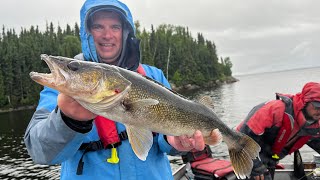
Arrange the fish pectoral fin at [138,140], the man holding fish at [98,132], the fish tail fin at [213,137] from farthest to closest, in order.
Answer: the fish tail fin at [213,137] < the fish pectoral fin at [138,140] < the man holding fish at [98,132]

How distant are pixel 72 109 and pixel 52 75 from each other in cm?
31

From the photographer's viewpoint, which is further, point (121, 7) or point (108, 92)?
point (121, 7)

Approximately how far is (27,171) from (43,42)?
81113mm

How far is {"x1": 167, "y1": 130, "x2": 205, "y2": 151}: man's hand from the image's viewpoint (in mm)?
3328

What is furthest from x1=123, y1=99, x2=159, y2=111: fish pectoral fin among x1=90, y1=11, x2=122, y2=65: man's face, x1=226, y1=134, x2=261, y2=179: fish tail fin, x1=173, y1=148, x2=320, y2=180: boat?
x1=173, y1=148, x2=320, y2=180: boat

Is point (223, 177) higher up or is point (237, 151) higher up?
point (237, 151)

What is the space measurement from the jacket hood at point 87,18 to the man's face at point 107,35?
0.20 feet

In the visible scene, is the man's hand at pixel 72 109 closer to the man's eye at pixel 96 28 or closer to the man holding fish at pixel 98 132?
the man holding fish at pixel 98 132

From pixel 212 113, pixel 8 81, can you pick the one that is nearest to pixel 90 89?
pixel 212 113

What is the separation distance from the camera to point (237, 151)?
13.5 feet

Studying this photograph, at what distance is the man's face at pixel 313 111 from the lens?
7.31 metres

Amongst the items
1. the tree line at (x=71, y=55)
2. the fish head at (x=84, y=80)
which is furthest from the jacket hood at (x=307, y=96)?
the tree line at (x=71, y=55)

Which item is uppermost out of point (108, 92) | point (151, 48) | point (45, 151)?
point (151, 48)

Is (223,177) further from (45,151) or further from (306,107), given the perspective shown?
(45,151)
